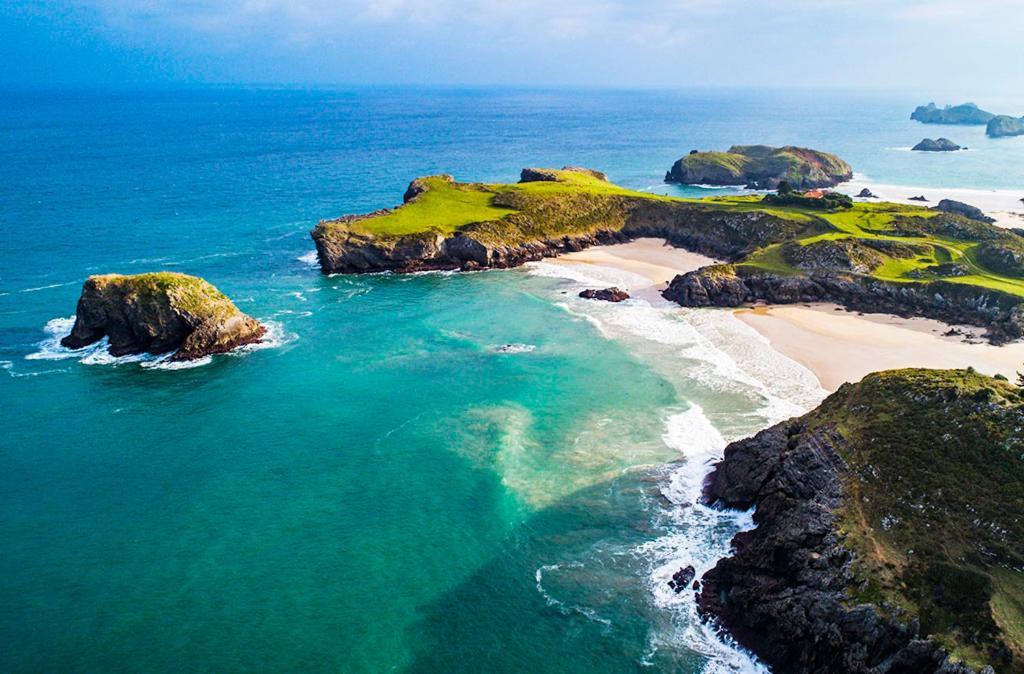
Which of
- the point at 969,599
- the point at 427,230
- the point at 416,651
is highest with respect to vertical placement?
the point at 427,230

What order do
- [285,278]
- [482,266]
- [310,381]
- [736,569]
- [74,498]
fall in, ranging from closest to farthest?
[736,569] → [74,498] → [310,381] → [285,278] → [482,266]

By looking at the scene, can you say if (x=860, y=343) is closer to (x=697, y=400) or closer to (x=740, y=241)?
(x=697, y=400)

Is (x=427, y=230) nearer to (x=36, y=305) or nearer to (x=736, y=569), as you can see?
(x=36, y=305)

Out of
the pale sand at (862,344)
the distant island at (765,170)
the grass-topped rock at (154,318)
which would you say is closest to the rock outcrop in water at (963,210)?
the distant island at (765,170)

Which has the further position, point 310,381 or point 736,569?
point 310,381

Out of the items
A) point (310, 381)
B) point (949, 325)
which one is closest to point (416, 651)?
point (310, 381)

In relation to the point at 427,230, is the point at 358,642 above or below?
below
